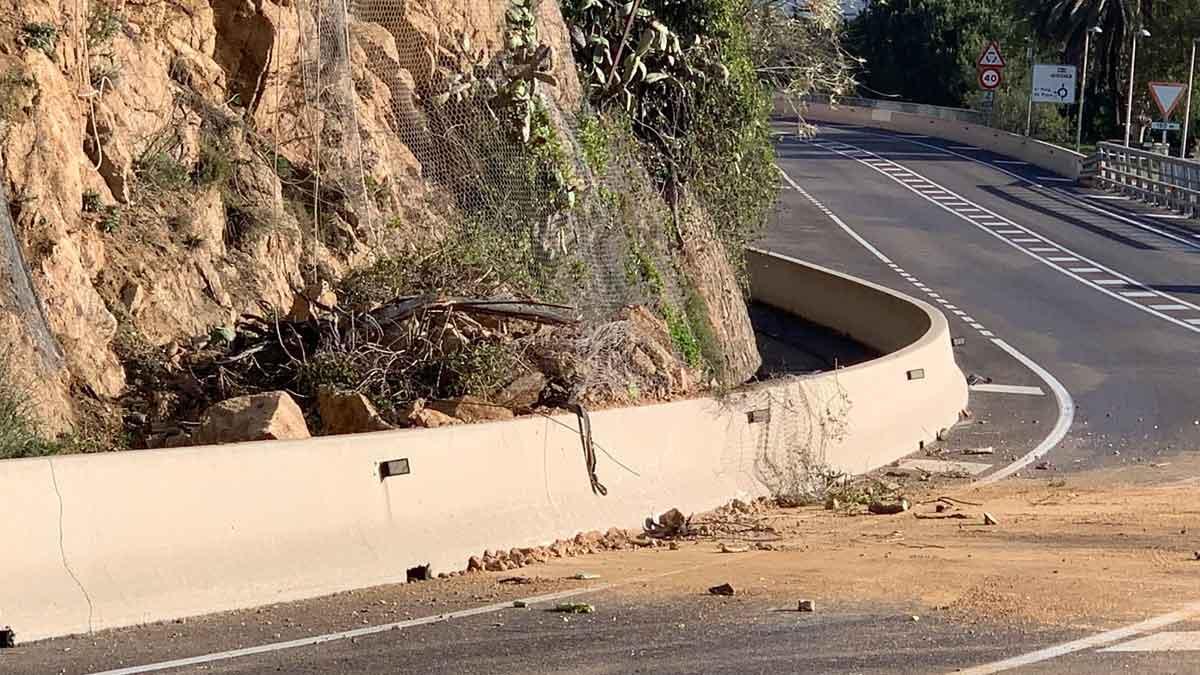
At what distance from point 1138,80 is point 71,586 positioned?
296 ft

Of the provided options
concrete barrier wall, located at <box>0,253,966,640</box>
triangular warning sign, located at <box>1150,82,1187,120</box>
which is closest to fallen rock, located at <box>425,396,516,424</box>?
concrete barrier wall, located at <box>0,253,966,640</box>

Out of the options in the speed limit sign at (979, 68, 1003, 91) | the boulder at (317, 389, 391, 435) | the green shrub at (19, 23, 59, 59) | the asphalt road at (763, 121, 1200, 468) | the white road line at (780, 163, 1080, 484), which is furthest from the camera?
the speed limit sign at (979, 68, 1003, 91)

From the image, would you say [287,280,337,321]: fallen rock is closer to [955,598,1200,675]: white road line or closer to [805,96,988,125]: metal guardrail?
[955,598,1200,675]: white road line

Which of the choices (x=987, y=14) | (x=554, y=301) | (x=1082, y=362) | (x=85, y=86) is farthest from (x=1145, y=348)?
(x=987, y=14)

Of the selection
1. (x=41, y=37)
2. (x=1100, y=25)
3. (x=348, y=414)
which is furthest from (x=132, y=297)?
(x=1100, y=25)

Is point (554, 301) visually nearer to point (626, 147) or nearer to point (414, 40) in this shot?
point (414, 40)

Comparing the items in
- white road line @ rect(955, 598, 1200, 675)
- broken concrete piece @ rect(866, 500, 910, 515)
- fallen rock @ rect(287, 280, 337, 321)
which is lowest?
broken concrete piece @ rect(866, 500, 910, 515)

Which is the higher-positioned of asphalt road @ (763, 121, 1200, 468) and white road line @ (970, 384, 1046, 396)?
white road line @ (970, 384, 1046, 396)

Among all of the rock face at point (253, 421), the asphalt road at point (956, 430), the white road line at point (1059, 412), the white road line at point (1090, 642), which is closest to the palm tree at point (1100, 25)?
the asphalt road at point (956, 430)

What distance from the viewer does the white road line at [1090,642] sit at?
783 cm

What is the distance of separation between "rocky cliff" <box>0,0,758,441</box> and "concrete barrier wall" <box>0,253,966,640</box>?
2.87 metres

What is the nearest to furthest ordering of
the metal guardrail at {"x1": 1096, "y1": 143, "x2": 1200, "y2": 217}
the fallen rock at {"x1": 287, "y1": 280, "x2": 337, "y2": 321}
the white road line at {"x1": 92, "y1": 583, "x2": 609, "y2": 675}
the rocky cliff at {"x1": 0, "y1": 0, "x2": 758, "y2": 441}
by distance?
1. the white road line at {"x1": 92, "y1": 583, "x2": 609, "y2": 675}
2. the rocky cliff at {"x1": 0, "y1": 0, "x2": 758, "y2": 441}
3. the fallen rock at {"x1": 287, "y1": 280, "x2": 337, "y2": 321}
4. the metal guardrail at {"x1": 1096, "y1": 143, "x2": 1200, "y2": 217}

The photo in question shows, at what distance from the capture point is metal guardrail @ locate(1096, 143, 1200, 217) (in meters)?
48.8

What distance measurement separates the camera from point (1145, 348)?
26.4 metres
